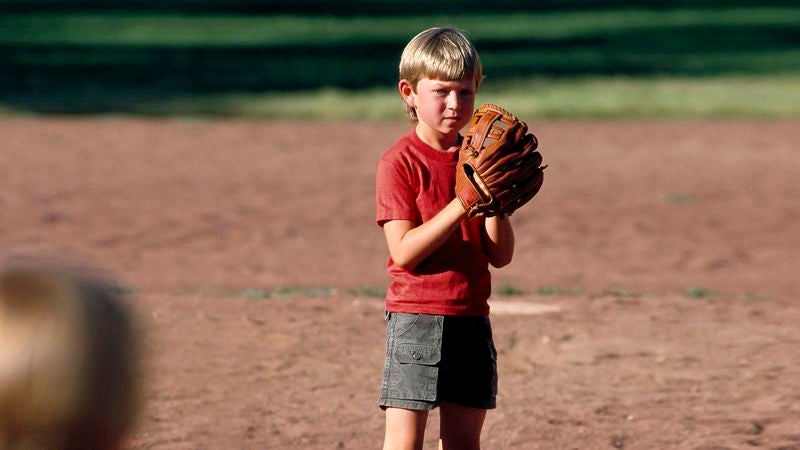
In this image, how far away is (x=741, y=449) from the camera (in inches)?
195

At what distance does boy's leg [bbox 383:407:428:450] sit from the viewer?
11.0 ft

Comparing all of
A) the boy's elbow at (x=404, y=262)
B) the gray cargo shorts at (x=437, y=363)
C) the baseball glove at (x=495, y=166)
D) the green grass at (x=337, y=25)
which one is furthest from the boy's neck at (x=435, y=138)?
the green grass at (x=337, y=25)

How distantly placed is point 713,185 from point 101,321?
12.1m

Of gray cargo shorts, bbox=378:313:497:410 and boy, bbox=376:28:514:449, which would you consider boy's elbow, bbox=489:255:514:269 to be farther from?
gray cargo shorts, bbox=378:313:497:410

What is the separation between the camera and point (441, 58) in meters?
3.26

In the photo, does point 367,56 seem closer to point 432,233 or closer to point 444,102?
point 444,102

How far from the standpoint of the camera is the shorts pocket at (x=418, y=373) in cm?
330

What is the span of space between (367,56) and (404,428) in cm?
2225

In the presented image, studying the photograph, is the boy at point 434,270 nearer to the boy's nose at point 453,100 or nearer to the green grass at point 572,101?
the boy's nose at point 453,100

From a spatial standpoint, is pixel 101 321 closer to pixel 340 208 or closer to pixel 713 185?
pixel 340 208

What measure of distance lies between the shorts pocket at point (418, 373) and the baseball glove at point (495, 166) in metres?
0.40

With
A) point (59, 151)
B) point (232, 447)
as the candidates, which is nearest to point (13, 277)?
point (232, 447)

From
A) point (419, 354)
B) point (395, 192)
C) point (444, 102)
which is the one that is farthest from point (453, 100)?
point (419, 354)

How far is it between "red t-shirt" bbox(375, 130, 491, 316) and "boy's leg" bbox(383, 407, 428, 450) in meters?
0.26
